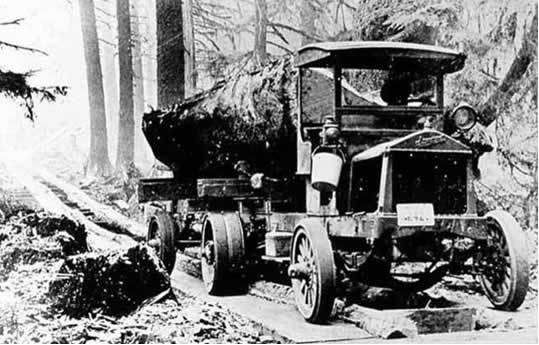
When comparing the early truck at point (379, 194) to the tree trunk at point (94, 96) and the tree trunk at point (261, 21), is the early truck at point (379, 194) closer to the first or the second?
the tree trunk at point (261, 21)

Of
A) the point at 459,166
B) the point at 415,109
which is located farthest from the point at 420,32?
the point at 459,166

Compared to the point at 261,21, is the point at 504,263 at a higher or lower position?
lower

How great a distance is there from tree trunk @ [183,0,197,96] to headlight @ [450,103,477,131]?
1.35 meters

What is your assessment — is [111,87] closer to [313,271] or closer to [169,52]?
[169,52]

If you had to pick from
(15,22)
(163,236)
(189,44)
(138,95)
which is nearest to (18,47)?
(15,22)

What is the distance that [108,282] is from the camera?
3.63 metres

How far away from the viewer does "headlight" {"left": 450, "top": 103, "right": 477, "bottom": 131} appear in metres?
4.20

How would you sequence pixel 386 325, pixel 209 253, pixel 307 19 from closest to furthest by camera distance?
1. pixel 386 325
2. pixel 307 19
3. pixel 209 253

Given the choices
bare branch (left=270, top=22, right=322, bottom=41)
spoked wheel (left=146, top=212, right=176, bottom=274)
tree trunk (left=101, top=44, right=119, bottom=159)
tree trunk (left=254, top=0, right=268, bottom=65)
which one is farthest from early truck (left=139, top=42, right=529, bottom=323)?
tree trunk (left=101, top=44, right=119, bottom=159)

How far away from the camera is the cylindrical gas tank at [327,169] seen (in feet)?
13.1

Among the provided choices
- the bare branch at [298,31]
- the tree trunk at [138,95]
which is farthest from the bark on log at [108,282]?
the bare branch at [298,31]

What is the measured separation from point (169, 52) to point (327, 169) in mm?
983

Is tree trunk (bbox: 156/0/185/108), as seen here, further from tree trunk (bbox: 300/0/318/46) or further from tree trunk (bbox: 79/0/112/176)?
tree trunk (bbox: 300/0/318/46)

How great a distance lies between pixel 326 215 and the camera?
4.29 meters
